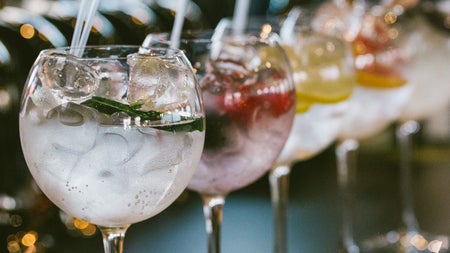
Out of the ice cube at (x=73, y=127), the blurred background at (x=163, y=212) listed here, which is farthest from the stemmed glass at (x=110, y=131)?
the blurred background at (x=163, y=212)

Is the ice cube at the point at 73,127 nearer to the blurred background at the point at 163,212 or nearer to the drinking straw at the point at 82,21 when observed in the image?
the drinking straw at the point at 82,21

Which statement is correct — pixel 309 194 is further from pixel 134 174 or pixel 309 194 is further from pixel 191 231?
pixel 134 174

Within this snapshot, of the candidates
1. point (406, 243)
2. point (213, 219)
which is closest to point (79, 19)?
point (213, 219)

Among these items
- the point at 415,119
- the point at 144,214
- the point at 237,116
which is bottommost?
the point at 144,214

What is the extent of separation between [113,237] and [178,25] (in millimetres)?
236

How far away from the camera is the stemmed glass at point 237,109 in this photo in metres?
0.92

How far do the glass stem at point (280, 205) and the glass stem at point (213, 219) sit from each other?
0.79 feet

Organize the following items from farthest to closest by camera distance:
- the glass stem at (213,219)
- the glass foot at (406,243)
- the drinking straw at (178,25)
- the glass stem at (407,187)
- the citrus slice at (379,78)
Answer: the glass stem at (407,187) → the glass foot at (406,243) → the citrus slice at (379,78) → the glass stem at (213,219) → the drinking straw at (178,25)

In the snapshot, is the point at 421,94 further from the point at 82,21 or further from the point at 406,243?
the point at 82,21

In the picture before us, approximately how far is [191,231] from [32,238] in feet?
0.87

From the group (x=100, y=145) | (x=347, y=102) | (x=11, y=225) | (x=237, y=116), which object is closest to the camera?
(x=100, y=145)

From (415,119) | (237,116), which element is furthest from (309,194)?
(237,116)

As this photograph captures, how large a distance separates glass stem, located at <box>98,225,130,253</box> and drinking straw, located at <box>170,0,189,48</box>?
225mm

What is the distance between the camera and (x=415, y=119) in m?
1.82
